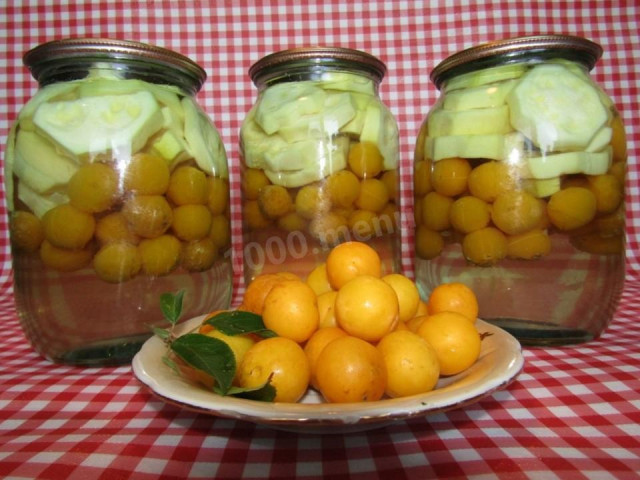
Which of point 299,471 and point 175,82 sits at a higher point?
point 175,82

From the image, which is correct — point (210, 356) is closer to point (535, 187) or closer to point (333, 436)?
point (333, 436)

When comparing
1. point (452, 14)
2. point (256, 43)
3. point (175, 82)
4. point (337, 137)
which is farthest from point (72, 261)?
point (452, 14)

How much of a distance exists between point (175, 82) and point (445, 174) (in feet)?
1.14

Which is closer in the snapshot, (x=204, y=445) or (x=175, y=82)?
(x=204, y=445)

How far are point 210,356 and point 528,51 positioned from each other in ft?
1.59

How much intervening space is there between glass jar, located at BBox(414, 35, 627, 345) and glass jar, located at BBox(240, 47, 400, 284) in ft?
0.31

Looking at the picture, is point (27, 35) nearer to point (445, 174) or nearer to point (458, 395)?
point (445, 174)

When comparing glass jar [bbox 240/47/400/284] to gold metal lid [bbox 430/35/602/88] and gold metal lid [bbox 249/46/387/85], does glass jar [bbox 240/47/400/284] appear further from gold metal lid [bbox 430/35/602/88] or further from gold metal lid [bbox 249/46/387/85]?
gold metal lid [bbox 430/35/602/88]

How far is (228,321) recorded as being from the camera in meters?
0.43

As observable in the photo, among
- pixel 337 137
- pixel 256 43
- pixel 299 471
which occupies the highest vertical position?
pixel 256 43

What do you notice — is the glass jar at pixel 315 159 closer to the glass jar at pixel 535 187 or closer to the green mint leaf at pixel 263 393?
the glass jar at pixel 535 187

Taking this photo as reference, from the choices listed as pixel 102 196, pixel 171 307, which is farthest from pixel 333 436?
pixel 102 196

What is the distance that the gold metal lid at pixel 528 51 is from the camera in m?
0.55

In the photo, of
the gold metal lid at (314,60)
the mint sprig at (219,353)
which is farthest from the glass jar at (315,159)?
the mint sprig at (219,353)
